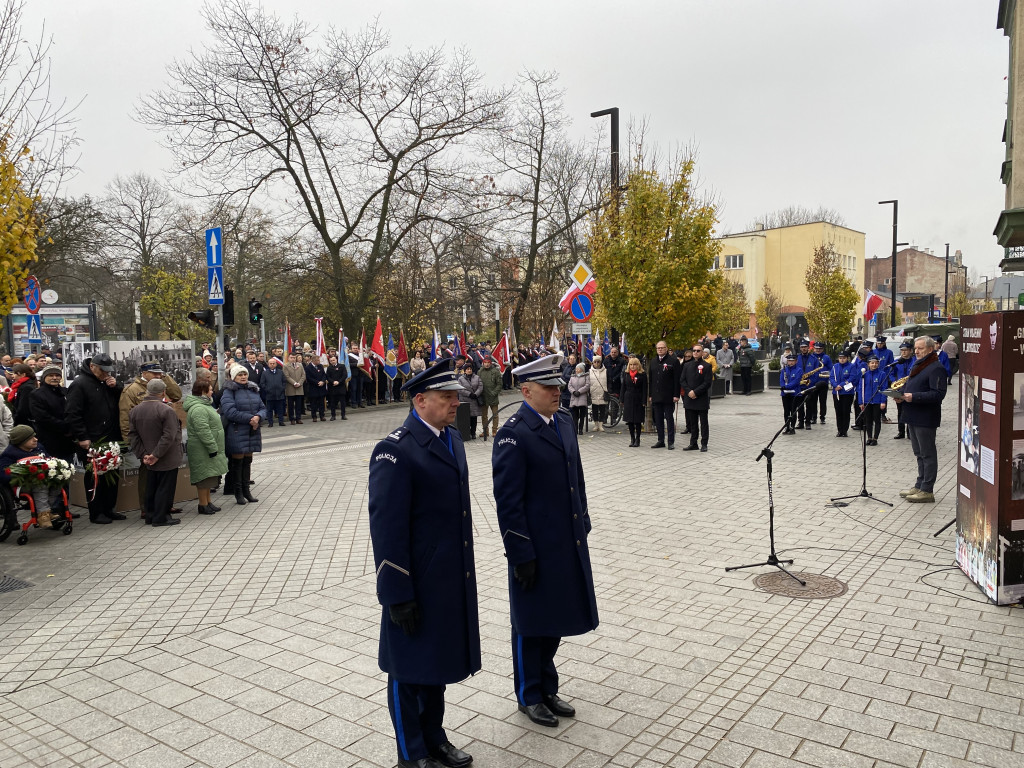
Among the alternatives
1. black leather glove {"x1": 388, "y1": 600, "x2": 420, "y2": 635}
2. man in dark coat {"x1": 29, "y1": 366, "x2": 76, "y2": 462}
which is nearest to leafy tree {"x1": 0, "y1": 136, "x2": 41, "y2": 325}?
man in dark coat {"x1": 29, "y1": 366, "x2": 76, "y2": 462}

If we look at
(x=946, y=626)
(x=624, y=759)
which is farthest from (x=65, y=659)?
(x=946, y=626)

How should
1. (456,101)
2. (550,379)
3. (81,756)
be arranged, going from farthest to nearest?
(456,101)
(550,379)
(81,756)

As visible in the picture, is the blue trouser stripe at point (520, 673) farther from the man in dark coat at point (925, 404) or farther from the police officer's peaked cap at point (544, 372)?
the man in dark coat at point (925, 404)

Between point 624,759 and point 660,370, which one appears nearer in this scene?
point 624,759

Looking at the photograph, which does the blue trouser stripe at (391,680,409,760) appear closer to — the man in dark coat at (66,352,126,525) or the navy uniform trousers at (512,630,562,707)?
the navy uniform trousers at (512,630,562,707)

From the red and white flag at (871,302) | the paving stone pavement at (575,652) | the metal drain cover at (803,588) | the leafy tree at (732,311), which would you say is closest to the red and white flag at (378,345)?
the paving stone pavement at (575,652)

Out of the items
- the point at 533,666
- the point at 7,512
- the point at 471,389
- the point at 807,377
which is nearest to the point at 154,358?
the point at 7,512

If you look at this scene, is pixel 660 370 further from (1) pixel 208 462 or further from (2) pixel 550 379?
(2) pixel 550 379

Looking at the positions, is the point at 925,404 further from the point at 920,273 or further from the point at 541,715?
the point at 920,273

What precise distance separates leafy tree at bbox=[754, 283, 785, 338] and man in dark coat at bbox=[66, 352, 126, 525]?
5574 centimetres

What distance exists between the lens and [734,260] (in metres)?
73.6

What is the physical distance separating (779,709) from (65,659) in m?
4.86

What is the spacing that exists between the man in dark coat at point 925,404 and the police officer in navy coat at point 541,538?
6.75 m

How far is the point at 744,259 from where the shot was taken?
7269 cm
